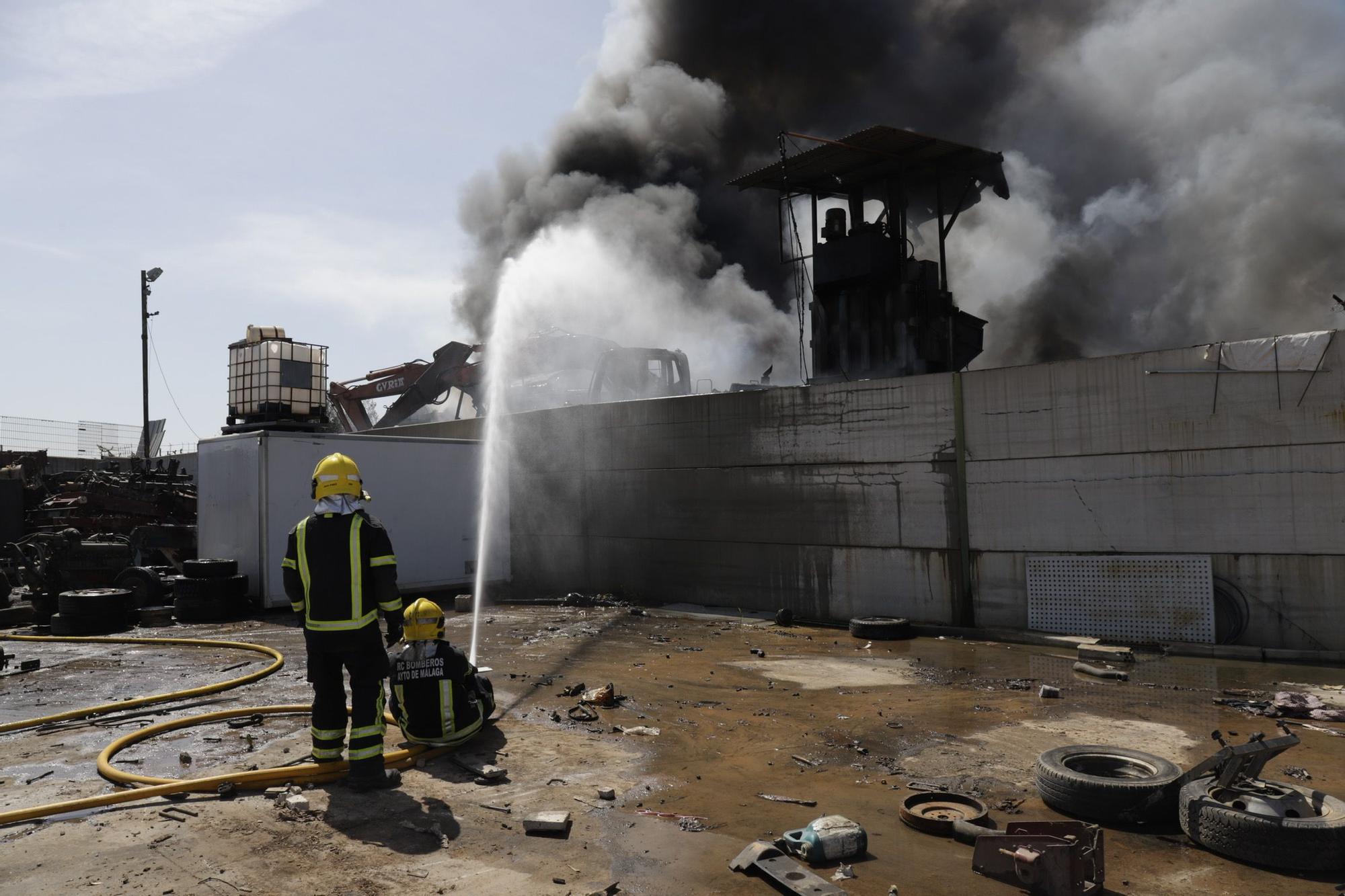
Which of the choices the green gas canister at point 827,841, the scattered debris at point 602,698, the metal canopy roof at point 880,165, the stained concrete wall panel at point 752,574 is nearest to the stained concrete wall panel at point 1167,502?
the stained concrete wall panel at point 752,574

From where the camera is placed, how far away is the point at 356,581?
5148 mm

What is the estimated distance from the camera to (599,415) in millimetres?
14977

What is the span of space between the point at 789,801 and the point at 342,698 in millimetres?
→ 2698

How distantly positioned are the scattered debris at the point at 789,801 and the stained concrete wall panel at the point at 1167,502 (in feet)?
20.8

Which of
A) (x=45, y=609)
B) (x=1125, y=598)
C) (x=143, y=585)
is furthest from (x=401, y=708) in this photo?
(x=45, y=609)

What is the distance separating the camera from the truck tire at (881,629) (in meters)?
10.4

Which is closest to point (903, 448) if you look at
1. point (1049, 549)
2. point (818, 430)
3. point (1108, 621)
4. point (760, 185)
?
point (818, 430)

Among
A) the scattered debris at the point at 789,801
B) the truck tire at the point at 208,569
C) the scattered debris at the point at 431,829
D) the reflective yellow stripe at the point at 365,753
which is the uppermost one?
the truck tire at the point at 208,569

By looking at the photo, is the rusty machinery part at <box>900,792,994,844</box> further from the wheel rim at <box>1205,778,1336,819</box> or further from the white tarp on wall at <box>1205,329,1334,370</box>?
the white tarp on wall at <box>1205,329,1334,370</box>

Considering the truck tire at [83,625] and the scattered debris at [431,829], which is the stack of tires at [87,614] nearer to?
the truck tire at [83,625]

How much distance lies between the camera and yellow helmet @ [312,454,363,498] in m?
5.21

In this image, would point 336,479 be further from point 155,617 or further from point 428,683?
point 155,617

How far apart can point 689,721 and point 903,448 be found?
18.9ft

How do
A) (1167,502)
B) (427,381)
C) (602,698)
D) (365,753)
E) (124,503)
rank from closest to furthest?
(365,753), (602,698), (1167,502), (124,503), (427,381)
